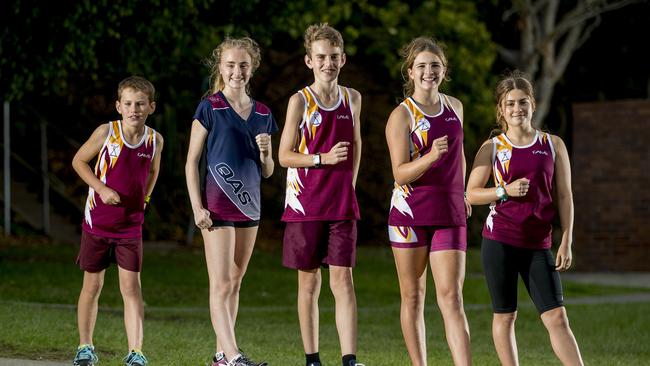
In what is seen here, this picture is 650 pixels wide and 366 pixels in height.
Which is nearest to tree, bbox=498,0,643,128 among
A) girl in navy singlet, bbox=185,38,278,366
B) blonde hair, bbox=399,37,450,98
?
girl in navy singlet, bbox=185,38,278,366

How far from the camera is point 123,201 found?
30.8ft

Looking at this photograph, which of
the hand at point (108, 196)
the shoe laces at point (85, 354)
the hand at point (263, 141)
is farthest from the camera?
the shoe laces at point (85, 354)

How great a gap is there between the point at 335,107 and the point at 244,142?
0.74 m

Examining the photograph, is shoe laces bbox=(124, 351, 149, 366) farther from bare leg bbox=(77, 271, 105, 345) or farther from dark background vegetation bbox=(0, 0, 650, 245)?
dark background vegetation bbox=(0, 0, 650, 245)

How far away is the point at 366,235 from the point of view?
2920 cm

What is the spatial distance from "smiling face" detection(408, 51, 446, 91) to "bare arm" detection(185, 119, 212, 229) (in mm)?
1558

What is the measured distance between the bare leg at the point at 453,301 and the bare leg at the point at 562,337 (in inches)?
21.7

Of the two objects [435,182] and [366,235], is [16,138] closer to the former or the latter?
[366,235]

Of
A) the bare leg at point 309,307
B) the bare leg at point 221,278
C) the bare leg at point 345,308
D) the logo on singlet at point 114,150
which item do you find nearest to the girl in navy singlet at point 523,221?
the bare leg at point 345,308

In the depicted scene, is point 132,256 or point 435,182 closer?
point 435,182

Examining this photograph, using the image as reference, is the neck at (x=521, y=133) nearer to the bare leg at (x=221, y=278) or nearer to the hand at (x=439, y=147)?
the hand at (x=439, y=147)

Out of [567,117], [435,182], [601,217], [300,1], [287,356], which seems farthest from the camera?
[567,117]

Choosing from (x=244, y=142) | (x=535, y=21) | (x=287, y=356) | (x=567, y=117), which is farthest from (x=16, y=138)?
(x=244, y=142)

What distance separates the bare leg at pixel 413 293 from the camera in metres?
8.37
